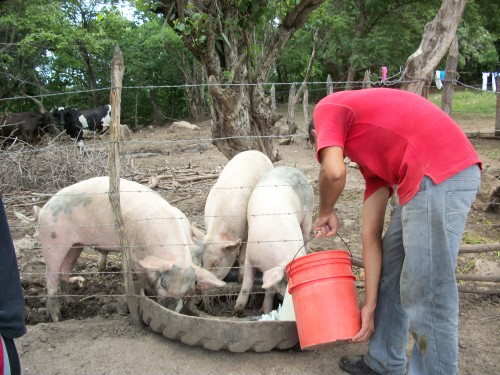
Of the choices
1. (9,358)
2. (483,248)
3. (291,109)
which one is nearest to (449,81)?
(483,248)

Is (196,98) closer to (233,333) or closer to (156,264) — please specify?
(156,264)

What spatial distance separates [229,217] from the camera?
4828 mm

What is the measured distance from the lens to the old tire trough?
3316 millimetres

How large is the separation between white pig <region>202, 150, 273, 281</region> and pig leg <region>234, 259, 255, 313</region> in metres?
0.24

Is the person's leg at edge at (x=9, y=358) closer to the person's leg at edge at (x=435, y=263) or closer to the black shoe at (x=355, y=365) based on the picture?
the person's leg at edge at (x=435, y=263)

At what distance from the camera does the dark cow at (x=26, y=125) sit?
14367 millimetres

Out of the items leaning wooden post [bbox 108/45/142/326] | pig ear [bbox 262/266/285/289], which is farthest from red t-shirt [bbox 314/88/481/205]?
leaning wooden post [bbox 108/45/142/326]

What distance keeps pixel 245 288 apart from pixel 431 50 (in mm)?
2853

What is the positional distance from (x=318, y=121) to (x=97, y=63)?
22.6 m

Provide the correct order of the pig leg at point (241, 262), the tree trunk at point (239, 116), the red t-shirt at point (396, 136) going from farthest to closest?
the tree trunk at point (239, 116)
the pig leg at point (241, 262)
the red t-shirt at point (396, 136)

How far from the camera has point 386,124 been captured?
2438 millimetres

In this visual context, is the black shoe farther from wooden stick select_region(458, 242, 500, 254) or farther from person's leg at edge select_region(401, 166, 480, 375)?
wooden stick select_region(458, 242, 500, 254)

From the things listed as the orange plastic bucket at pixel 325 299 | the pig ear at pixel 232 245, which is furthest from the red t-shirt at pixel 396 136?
the pig ear at pixel 232 245

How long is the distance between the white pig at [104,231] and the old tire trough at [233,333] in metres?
0.57
